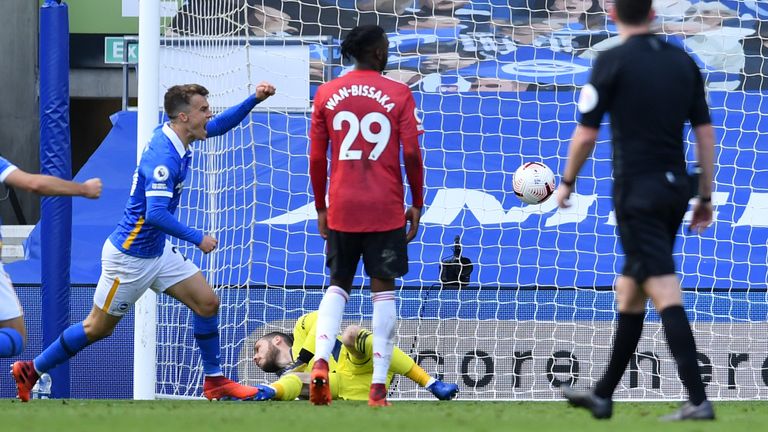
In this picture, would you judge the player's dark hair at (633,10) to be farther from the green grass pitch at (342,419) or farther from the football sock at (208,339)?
the football sock at (208,339)

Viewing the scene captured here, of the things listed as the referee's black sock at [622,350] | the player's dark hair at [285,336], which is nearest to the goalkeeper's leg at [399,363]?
the player's dark hair at [285,336]

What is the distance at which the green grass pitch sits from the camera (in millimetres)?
3760

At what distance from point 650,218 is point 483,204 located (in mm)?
6177

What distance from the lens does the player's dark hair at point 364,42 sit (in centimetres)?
533

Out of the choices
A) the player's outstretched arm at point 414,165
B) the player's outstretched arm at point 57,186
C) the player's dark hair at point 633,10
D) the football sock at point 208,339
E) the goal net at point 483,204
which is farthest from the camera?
the goal net at point 483,204

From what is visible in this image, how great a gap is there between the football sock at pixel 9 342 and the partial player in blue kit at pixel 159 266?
33.9 inches

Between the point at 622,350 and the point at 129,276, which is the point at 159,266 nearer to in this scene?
the point at 129,276

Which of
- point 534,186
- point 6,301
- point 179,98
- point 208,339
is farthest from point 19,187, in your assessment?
point 534,186

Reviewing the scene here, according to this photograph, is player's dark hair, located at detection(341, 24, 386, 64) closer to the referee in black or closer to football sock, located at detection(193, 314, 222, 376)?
the referee in black

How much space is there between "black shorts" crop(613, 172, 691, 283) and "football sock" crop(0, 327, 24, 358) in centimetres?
292

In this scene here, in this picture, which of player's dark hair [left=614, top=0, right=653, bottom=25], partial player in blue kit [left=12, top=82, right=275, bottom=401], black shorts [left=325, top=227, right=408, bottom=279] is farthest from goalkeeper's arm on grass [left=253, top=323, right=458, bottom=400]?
player's dark hair [left=614, top=0, right=653, bottom=25]

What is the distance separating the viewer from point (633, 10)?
414 centimetres

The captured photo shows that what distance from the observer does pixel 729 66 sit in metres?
10.5

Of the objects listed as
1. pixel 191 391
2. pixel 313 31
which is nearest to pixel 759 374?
pixel 191 391
